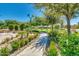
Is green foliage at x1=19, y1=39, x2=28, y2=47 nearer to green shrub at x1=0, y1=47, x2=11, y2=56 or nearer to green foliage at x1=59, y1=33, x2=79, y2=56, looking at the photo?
green shrub at x1=0, y1=47, x2=11, y2=56

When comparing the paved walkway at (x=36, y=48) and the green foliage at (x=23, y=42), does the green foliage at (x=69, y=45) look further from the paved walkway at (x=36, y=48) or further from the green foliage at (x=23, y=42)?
the green foliage at (x=23, y=42)

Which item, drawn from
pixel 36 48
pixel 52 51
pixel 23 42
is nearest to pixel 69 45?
pixel 52 51

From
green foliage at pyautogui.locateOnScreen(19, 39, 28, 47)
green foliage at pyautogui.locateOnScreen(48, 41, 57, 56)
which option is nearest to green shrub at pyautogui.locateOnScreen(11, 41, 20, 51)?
green foliage at pyautogui.locateOnScreen(19, 39, 28, 47)

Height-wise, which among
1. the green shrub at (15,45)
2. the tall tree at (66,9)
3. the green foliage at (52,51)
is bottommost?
the green foliage at (52,51)

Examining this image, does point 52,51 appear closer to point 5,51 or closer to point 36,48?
point 36,48

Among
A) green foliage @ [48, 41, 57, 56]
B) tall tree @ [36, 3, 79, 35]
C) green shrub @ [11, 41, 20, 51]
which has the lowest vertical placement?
green foliage @ [48, 41, 57, 56]

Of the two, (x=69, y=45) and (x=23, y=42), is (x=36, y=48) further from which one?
(x=69, y=45)

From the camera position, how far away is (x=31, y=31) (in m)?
1.56

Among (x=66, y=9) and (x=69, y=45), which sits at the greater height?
(x=66, y=9)

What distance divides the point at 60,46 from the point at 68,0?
377 millimetres

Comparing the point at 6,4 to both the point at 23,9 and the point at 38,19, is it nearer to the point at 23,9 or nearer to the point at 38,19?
the point at 23,9

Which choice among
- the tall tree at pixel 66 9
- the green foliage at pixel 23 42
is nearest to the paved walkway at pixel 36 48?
the green foliage at pixel 23 42

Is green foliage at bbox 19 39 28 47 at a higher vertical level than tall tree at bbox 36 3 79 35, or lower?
lower

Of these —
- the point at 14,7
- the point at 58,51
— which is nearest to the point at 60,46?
the point at 58,51
